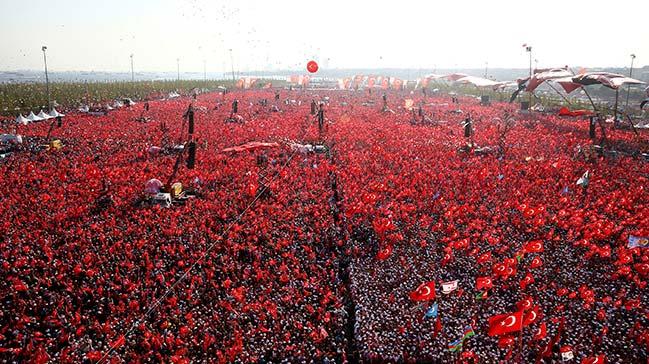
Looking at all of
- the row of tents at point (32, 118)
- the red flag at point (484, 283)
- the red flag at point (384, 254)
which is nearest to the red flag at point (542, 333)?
the red flag at point (484, 283)

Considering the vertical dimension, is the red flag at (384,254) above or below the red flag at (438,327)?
above

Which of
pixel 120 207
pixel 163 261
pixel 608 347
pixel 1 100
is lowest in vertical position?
pixel 608 347

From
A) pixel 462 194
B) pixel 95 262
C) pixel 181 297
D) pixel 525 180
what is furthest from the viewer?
pixel 525 180

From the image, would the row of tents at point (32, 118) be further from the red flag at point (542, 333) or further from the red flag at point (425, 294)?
the red flag at point (542, 333)

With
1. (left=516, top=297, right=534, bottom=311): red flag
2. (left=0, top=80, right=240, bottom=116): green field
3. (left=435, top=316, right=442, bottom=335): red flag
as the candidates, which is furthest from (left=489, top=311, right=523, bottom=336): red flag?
(left=0, top=80, right=240, bottom=116): green field

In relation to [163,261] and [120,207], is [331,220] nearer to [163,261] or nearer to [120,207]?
[163,261]

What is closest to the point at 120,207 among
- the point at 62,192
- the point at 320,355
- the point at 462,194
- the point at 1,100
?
the point at 62,192
